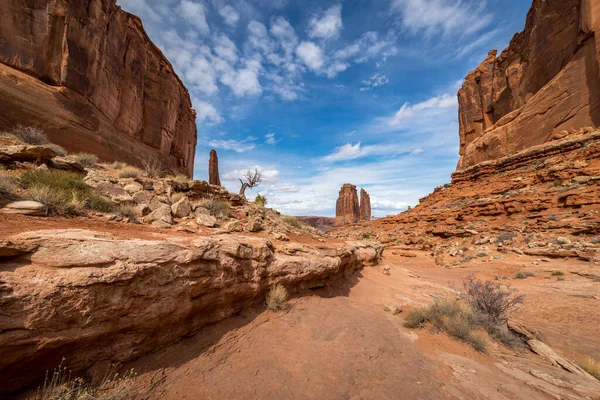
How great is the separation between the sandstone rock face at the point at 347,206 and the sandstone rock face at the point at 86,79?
6883 centimetres

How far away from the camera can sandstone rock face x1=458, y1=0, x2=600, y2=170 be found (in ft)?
58.0

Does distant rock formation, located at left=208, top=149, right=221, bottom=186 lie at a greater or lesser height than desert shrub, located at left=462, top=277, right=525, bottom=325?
greater

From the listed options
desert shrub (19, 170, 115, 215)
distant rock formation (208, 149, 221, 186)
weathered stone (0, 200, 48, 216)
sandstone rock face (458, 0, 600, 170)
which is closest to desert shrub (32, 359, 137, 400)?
weathered stone (0, 200, 48, 216)

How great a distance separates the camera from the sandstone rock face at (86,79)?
1133cm

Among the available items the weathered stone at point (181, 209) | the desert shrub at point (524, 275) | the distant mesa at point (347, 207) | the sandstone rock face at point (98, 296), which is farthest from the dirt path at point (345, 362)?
the distant mesa at point (347, 207)

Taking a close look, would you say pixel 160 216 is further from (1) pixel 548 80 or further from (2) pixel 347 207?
(2) pixel 347 207

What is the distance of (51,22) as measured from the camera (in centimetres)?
1238

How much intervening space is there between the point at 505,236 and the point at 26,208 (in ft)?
66.8

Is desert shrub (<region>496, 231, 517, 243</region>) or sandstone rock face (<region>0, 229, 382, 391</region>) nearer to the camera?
sandstone rock face (<region>0, 229, 382, 391</region>)

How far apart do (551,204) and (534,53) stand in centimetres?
2243

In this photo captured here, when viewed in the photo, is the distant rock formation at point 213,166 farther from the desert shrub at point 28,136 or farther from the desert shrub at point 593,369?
the desert shrub at point 593,369

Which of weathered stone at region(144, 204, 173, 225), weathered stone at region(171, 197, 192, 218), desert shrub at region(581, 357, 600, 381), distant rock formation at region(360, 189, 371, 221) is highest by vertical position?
distant rock formation at region(360, 189, 371, 221)

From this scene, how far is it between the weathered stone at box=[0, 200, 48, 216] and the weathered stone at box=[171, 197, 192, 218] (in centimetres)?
275

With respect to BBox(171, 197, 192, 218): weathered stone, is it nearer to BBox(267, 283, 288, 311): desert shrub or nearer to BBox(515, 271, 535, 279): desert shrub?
BBox(267, 283, 288, 311): desert shrub
